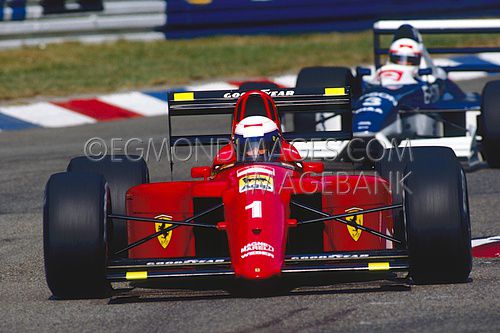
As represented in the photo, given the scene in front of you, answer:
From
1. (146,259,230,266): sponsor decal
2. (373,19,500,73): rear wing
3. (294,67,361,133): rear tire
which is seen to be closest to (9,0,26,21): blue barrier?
(373,19,500,73): rear wing

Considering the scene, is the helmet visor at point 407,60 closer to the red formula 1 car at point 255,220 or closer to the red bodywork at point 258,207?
the red formula 1 car at point 255,220

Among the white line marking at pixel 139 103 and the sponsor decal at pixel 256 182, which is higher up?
the sponsor decal at pixel 256 182

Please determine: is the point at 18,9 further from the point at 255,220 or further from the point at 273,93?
the point at 255,220

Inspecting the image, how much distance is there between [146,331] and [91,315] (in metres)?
0.56

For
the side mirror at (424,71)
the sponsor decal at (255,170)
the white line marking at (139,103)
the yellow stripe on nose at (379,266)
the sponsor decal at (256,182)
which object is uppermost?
the sponsor decal at (255,170)

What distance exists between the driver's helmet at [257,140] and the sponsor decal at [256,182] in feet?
1.55

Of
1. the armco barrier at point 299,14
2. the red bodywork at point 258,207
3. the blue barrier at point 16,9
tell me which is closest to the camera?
the red bodywork at point 258,207

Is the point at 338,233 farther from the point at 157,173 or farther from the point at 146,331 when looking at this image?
the point at 157,173

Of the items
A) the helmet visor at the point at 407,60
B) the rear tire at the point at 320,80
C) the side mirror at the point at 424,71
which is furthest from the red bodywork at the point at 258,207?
the helmet visor at the point at 407,60

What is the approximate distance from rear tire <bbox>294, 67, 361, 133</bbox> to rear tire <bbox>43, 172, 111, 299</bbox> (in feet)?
18.8

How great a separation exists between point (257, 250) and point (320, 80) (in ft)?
19.9

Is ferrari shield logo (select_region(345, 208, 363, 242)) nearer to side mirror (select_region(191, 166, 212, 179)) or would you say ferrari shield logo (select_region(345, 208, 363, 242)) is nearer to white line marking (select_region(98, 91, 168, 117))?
side mirror (select_region(191, 166, 212, 179))

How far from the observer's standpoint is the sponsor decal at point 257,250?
6625 millimetres

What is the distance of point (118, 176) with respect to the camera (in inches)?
314
